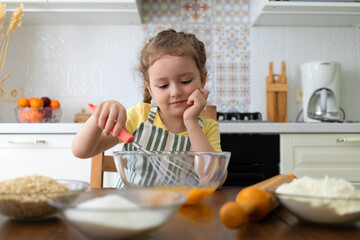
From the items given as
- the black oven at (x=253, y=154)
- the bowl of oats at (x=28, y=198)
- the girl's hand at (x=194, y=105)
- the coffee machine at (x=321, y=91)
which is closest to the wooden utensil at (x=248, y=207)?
the bowl of oats at (x=28, y=198)

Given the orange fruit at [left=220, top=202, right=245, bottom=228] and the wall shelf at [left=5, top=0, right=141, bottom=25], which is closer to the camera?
the orange fruit at [left=220, top=202, right=245, bottom=228]

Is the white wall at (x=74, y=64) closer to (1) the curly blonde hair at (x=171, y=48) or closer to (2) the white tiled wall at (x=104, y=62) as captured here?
(2) the white tiled wall at (x=104, y=62)

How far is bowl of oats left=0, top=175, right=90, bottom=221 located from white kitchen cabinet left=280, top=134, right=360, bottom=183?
1.54m

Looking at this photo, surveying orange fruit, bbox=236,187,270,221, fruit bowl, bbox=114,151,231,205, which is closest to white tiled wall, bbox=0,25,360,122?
fruit bowl, bbox=114,151,231,205

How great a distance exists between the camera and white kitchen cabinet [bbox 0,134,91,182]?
5.89 feet

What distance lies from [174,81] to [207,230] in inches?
23.4

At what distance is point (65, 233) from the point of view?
41 cm

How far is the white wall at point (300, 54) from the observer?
2465mm

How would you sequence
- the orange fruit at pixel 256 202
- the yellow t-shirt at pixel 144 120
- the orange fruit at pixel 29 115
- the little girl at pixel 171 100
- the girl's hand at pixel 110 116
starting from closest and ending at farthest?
the orange fruit at pixel 256 202
the girl's hand at pixel 110 116
the little girl at pixel 171 100
the yellow t-shirt at pixel 144 120
the orange fruit at pixel 29 115

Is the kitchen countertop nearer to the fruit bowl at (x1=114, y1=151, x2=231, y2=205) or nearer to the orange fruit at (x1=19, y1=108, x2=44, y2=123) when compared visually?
the orange fruit at (x1=19, y1=108, x2=44, y2=123)

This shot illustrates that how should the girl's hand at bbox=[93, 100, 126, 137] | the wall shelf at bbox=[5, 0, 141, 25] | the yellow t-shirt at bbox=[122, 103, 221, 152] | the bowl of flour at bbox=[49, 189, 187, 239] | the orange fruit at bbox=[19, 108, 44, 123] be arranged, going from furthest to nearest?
Result: the wall shelf at bbox=[5, 0, 141, 25]
the orange fruit at bbox=[19, 108, 44, 123]
the yellow t-shirt at bbox=[122, 103, 221, 152]
the girl's hand at bbox=[93, 100, 126, 137]
the bowl of flour at bbox=[49, 189, 187, 239]

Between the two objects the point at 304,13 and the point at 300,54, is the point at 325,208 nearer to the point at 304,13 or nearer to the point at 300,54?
the point at 304,13

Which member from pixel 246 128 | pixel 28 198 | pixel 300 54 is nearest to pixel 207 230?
pixel 28 198

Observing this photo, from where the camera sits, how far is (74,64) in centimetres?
244
